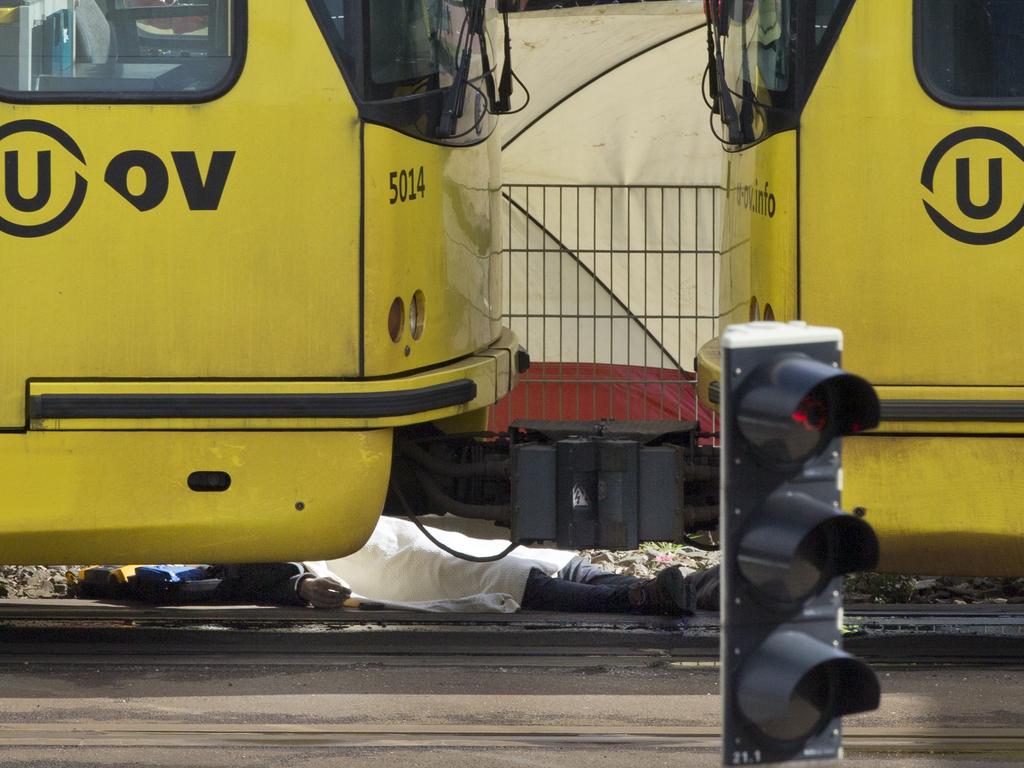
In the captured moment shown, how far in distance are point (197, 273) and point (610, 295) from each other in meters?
4.80

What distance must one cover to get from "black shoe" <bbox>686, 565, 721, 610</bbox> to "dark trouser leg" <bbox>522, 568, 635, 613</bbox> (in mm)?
266

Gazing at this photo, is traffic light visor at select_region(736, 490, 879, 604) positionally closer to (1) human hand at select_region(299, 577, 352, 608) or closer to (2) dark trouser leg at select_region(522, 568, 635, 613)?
(2) dark trouser leg at select_region(522, 568, 635, 613)

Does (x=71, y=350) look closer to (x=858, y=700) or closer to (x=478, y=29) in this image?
(x=478, y=29)

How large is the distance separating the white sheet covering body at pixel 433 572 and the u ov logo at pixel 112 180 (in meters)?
2.02

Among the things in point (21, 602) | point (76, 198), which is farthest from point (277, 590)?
point (76, 198)

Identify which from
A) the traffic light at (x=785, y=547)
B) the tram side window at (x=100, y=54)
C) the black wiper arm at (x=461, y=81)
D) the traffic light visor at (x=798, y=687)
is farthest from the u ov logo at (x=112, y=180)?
the traffic light visor at (x=798, y=687)

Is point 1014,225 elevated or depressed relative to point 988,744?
elevated

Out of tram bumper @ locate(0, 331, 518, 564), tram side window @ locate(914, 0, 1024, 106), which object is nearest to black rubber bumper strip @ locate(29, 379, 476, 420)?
tram bumper @ locate(0, 331, 518, 564)

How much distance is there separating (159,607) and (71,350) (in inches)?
69.4

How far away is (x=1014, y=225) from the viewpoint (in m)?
4.81

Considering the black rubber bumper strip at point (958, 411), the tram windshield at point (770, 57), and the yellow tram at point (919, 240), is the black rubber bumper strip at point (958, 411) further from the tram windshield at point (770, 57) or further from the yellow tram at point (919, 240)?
the tram windshield at point (770, 57)

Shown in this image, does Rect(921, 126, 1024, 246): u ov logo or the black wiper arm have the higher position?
the black wiper arm

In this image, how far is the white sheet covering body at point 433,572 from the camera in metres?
6.31

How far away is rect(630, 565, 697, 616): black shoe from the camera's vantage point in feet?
19.7
